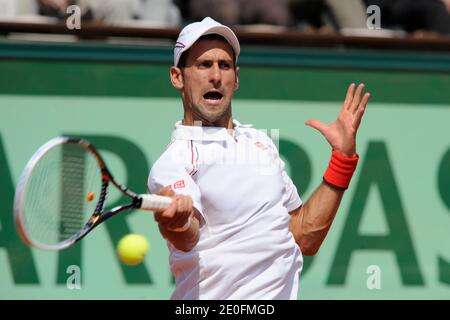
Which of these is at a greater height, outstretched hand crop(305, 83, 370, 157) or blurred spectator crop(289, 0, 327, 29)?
outstretched hand crop(305, 83, 370, 157)

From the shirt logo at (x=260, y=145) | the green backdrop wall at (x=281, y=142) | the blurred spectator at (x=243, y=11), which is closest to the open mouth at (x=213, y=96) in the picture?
the shirt logo at (x=260, y=145)

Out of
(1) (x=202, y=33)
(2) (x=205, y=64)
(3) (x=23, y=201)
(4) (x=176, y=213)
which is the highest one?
(1) (x=202, y=33)

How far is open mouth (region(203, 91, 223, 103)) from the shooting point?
410 cm

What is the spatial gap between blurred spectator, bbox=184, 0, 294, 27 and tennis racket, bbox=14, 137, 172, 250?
2.27 metres

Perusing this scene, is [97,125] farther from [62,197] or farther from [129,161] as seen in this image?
[62,197]

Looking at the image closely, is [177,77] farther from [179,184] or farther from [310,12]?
[310,12]

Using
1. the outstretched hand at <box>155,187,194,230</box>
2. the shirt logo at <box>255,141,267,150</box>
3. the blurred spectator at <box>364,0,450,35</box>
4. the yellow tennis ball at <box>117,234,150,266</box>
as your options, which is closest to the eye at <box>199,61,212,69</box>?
→ the shirt logo at <box>255,141,267,150</box>

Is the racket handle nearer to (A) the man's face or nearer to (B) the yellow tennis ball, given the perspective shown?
(A) the man's face

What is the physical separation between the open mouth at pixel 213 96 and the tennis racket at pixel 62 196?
479 millimetres

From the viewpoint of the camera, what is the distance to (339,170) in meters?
4.26

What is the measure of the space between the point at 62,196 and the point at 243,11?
2691 millimetres

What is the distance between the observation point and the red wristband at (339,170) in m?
4.25

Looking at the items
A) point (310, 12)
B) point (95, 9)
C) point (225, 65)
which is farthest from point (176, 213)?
point (310, 12)
